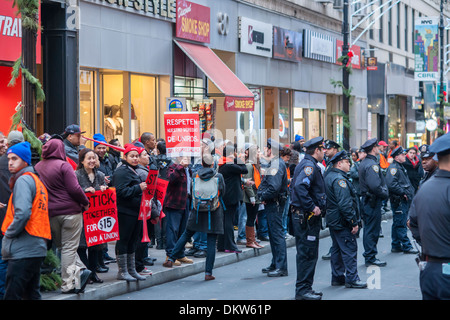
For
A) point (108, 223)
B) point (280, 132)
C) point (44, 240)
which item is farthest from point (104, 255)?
point (280, 132)

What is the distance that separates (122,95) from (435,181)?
47.8 feet

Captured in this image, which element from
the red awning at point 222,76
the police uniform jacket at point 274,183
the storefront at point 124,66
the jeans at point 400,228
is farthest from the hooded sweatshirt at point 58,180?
the red awning at point 222,76

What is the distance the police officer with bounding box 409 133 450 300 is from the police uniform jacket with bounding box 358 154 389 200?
6.82 metres

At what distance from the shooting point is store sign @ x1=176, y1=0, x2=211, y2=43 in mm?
21547

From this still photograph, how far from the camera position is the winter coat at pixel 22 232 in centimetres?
774

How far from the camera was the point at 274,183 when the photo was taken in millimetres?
11891

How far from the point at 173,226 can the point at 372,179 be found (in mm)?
3325

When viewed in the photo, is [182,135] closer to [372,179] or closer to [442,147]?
[372,179]

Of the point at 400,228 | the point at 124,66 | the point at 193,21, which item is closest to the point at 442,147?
the point at 400,228

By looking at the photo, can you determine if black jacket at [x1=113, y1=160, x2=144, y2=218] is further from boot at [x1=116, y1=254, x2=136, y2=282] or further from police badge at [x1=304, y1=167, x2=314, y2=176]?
police badge at [x1=304, y1=167, x2=314, y2=176]

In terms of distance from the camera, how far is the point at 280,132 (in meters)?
28.7

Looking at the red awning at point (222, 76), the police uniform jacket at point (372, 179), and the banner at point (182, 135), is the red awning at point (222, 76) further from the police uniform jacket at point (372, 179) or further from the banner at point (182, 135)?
the police uniform jacket at point (372, 179)

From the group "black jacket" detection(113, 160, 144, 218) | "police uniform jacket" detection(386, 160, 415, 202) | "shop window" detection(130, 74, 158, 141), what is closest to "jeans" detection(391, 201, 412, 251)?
"police uniform jacket" detection(386, 160, 415, 202)
